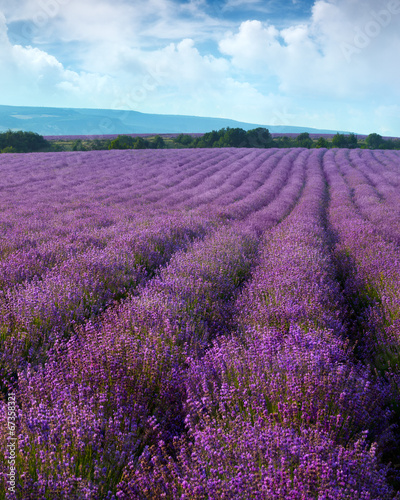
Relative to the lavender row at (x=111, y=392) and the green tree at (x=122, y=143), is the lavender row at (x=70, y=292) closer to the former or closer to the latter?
the lavender row at (x=111, y=392)

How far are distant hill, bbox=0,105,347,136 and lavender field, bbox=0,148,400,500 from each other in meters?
103

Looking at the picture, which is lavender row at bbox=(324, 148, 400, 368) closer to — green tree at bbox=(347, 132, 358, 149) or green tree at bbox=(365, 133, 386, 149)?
green tree at bbox=(347, 132, 358, 149)

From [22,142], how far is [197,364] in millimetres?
36749

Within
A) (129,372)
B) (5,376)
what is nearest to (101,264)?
(5,376)

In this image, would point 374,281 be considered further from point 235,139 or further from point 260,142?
point 260,142

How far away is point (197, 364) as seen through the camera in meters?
2.25

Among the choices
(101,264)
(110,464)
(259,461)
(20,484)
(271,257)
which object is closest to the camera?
(20,484)

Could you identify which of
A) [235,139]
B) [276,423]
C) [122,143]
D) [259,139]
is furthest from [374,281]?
[259,139]

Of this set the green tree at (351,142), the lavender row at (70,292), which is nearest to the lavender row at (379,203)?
the lavender row at (70,292)

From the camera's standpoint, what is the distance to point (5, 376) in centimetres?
233

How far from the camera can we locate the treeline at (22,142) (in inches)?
1297

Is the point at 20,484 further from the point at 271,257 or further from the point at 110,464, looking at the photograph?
the point at 271,257

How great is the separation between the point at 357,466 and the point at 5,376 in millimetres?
2121

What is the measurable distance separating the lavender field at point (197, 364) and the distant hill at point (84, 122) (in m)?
Answer: 103
